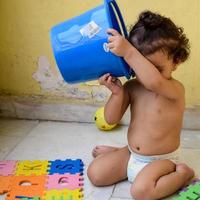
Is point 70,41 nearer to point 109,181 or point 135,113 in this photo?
point 135,113

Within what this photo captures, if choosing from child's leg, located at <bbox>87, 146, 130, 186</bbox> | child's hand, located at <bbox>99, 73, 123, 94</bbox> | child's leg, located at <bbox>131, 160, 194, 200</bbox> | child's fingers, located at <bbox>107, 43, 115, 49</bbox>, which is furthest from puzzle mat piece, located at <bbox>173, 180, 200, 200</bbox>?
child's fingers, located at <bbox>107, 43, 115, 49</bbox>

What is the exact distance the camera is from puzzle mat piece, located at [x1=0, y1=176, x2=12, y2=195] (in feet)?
3.50

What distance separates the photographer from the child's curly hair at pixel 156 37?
93 centimetres

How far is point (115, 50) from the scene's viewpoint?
2.85ft

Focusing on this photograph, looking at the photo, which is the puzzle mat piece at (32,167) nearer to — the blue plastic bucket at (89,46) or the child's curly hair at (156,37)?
the blue plastic bucket at (89,46)

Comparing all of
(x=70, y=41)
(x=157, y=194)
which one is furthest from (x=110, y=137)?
(x=70, y=41)

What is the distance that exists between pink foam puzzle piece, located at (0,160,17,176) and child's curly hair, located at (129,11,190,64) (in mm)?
499

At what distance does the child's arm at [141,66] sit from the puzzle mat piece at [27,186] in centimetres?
38

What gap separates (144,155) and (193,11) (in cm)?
49

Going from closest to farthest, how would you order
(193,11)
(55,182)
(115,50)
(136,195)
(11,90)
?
1. (115,50)
2. (136,195)
3. (55,182)
4. (193,11)
5. (11,90)

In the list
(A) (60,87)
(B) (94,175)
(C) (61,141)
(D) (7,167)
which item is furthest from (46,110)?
(B) (94,175)

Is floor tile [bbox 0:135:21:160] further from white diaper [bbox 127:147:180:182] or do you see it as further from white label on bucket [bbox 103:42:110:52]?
white label on bucket [bbox 103:42:110:52]

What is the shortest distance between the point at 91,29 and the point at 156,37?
5.9 inches

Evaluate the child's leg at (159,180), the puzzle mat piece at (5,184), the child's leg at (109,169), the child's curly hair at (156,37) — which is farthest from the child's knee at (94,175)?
the child's curly hair at (156,37)
